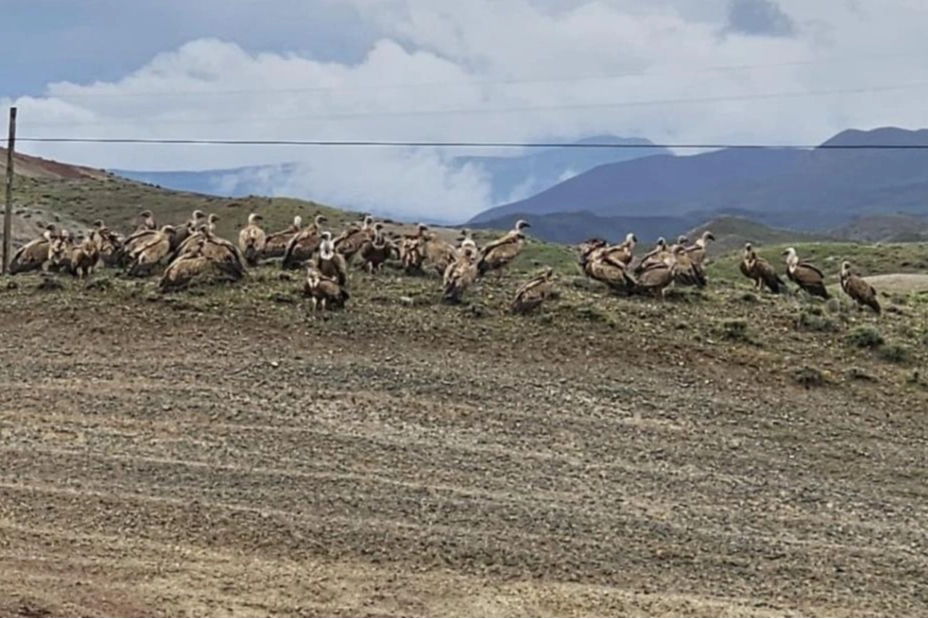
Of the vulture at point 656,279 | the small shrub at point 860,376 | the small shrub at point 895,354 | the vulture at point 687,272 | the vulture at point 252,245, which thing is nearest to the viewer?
the small shrub at point 860,376

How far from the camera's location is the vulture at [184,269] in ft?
58.5

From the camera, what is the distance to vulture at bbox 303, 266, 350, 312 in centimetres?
1728

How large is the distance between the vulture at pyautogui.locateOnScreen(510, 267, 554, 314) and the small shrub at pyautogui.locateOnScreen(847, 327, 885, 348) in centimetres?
419

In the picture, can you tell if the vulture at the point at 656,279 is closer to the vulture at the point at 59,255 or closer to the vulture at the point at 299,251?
the vulture at the point at 299,251

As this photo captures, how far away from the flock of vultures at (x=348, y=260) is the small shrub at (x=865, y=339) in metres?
3.00

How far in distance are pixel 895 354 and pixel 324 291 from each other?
762cm

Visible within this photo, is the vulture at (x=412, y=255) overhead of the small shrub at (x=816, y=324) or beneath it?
overhead

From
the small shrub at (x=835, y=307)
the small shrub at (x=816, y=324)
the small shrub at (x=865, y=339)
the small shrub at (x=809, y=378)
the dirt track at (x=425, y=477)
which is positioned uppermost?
the small shrub at (x=835, y=307)

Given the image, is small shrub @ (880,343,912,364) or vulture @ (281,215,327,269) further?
vulture @ (281,215,327,269)

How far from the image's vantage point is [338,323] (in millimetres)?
16891

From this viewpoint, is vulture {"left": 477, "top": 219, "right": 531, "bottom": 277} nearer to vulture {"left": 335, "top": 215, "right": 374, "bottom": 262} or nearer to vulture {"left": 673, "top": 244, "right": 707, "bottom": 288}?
vulture {"left": 335, "top": 215, "right": 374, "bottom": 262}

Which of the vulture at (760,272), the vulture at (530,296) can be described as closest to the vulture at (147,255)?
the vulture at (530,296)

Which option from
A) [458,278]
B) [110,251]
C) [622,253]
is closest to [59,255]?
[110,251]

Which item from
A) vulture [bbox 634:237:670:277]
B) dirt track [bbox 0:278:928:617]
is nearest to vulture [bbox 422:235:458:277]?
vulture [bbox 634:237:670:277]
